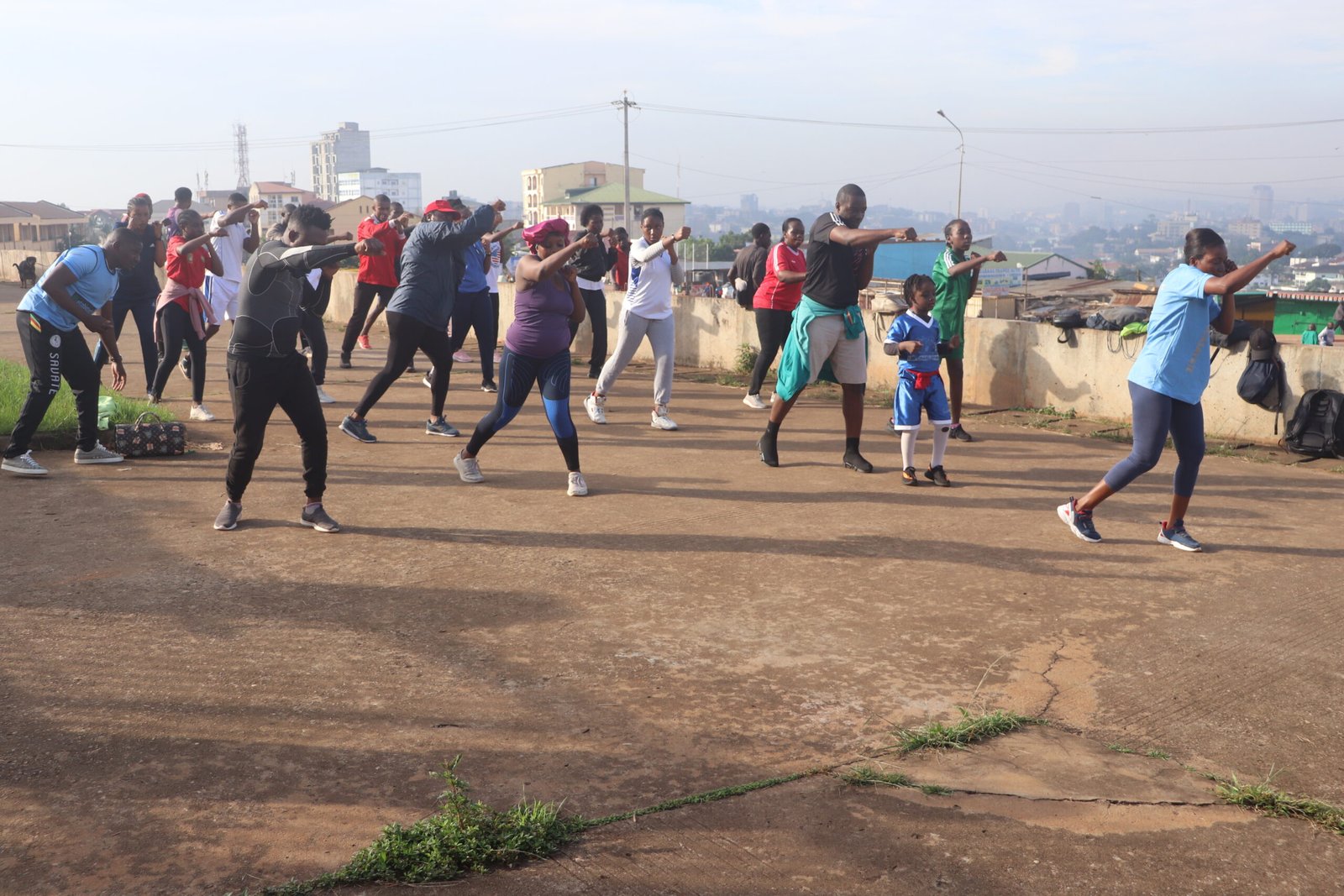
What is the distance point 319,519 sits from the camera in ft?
20.7

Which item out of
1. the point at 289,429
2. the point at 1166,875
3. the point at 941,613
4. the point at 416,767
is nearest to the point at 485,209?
the point at 289,429

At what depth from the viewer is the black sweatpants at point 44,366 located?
24.3 ft

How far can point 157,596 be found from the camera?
519 cm

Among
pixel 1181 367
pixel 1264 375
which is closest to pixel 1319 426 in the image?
pixel 1264 375

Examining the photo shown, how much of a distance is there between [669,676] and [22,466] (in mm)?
5219

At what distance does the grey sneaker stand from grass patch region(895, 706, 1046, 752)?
6.14 meters

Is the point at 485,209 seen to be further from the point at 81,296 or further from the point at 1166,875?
the point at 1166,875

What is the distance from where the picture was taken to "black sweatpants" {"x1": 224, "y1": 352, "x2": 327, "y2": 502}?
238 inches

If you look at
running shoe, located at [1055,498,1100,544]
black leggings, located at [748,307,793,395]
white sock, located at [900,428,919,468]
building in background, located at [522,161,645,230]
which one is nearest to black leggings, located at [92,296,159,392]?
black leggings, located at [748,307,793,395]

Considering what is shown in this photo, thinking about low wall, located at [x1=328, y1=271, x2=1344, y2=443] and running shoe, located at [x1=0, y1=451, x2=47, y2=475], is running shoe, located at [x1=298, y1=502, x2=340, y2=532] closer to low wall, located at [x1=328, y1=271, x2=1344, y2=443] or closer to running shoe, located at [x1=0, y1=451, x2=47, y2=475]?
running shoe, located at [x1=0, y1=451, x2=47, y2=475]

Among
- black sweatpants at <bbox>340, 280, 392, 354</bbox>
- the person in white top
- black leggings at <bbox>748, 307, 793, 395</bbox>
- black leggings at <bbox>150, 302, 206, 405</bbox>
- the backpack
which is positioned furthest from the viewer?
black sweatpants at <bbox>340, 280, 392, 354</bbox>

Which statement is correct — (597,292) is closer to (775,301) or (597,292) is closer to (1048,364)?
(775,301)

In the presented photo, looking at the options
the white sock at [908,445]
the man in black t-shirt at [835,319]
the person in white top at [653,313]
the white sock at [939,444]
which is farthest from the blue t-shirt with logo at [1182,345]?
the person in white top at [653,313]

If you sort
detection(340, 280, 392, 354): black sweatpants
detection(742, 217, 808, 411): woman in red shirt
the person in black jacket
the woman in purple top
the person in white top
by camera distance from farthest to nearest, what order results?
detection(340, 280, 392, 354): black sweatpants < the person in black jacket < detection(742, 217, 808, 411): woman in red shirt < the person in white top < the woman in purple top
